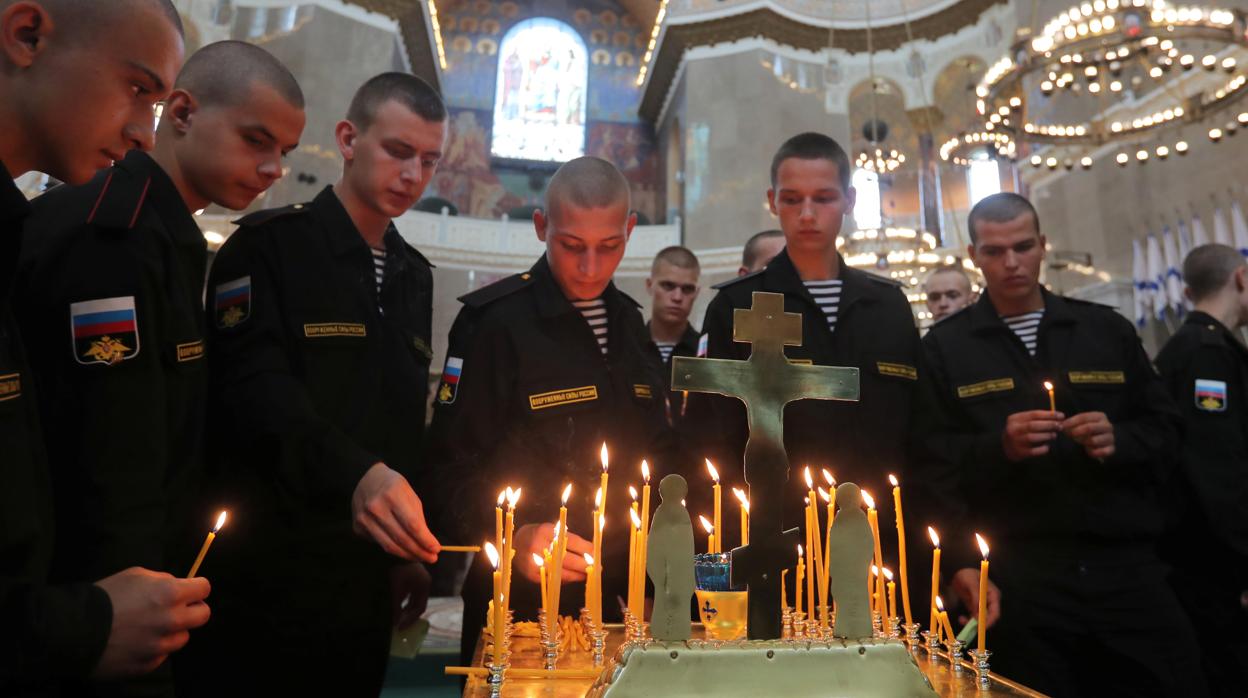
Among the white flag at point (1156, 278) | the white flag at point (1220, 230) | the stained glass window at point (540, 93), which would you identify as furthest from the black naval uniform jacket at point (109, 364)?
the stained glass window at point (540, 93)

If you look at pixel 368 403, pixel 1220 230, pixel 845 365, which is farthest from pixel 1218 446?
pixel 1220 230

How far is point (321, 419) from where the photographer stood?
1.79m

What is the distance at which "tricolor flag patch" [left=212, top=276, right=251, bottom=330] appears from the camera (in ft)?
6.46

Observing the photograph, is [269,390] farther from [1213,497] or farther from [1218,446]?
[1218,446]

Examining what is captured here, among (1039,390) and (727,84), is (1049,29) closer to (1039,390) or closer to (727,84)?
(1039,390)

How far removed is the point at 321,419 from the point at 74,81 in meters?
0.83

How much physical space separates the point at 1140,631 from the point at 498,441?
2083mm

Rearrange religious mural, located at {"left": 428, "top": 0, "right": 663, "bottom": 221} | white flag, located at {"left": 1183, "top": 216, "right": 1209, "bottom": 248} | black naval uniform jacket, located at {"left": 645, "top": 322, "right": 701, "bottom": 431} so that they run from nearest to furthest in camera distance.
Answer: black naval uniform jacket, located at {"left": 645, "top": 322, "right": 701, "bottom": 431} < white flag, located at {"left": 1183, "top": 216, "right": 1209, "bottom": 248} < religious mural, located at {"left": 428, "top": 0, "right": 663, "bottom": 221}

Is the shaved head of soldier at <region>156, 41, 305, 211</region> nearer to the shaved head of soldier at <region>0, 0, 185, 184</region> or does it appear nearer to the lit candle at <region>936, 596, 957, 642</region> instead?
the shaved head of soldier at <region>0, 0, 185, 184</region>

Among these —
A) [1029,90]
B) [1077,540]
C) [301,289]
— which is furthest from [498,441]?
[1029,90]

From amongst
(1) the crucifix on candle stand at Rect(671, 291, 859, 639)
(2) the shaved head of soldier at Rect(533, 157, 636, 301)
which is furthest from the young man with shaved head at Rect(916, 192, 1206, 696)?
(1) the crucifix on candle stand at Rect(671, 291, 859, 639)

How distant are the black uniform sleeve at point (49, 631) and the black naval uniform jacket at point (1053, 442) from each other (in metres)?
2.20

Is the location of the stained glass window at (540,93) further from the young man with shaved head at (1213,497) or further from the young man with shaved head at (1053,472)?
the young man with shaved head at (1053,472)

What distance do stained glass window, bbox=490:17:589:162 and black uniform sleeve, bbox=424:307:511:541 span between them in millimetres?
18395
